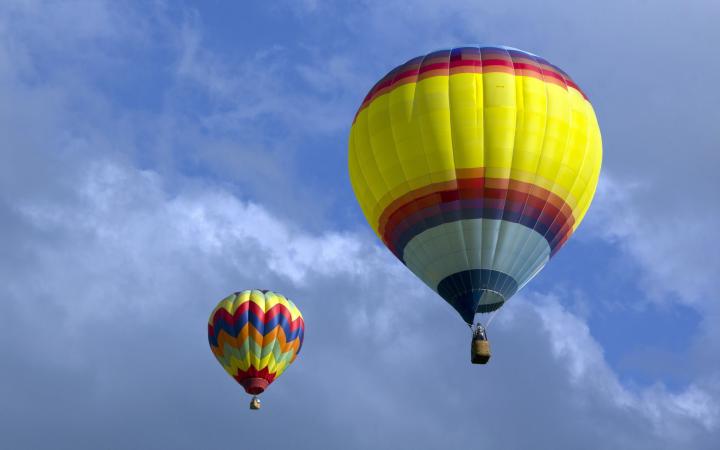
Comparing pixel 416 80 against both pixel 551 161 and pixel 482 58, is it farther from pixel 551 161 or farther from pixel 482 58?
pixel 551 161

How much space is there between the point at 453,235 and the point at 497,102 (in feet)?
14.5

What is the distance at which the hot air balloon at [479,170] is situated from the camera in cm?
4231

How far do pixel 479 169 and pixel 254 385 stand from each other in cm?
1880

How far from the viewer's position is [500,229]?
42.4 metres

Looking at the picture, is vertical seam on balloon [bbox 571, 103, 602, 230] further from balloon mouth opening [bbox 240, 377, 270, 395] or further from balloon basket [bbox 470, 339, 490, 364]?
balloon mouth opening [bbox 240, 377, 270, 395]

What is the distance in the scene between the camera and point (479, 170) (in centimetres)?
4228

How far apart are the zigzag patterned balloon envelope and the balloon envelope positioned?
1412cm

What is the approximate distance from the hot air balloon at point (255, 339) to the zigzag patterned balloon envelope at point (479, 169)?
556 inches

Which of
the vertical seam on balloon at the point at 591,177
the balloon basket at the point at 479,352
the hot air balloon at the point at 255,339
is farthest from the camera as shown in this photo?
the hot air balloon at the point at 255,339

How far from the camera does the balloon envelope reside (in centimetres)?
5688

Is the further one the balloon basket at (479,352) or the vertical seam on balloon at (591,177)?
the vertical seam on balloon at (591,177)

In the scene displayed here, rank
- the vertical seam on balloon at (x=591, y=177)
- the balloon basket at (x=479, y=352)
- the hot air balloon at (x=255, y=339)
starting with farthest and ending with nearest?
the hot air balloon at (x=255, y=339), the vertical seam on balloon at (x=591, y=177), the balloon basket at (x=479, y=352)

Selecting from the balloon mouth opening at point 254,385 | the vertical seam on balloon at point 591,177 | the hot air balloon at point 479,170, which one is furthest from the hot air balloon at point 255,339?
the vertical seam on balloon at point 591,177

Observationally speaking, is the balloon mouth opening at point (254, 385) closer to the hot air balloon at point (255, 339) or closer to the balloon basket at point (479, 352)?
the hot air balloon at point (255, 339)
